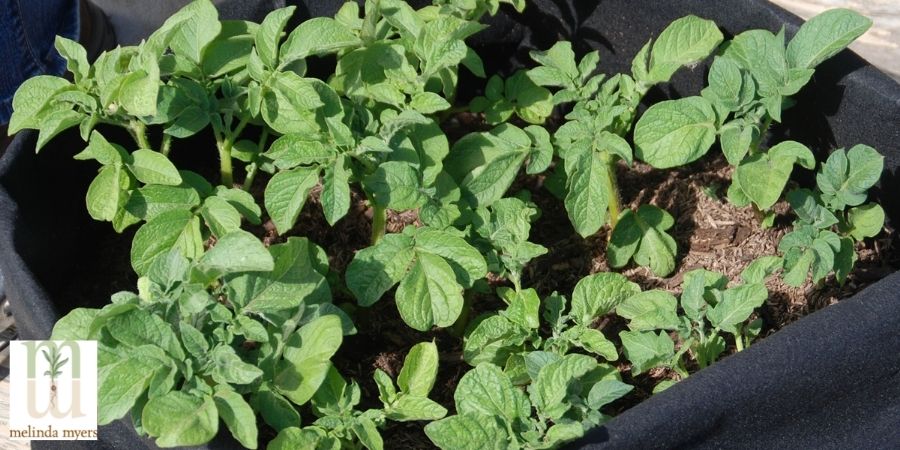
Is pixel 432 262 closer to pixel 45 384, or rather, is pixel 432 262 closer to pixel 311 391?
pixel 311 391

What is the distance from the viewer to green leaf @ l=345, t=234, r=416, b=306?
1.44m

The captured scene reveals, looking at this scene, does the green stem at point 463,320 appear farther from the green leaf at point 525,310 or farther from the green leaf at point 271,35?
the green leaf at point 271,35

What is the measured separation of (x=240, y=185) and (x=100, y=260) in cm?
25

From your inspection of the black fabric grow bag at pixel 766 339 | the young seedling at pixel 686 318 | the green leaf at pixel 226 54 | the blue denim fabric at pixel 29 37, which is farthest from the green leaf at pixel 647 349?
the blue denim fabric at pixel 29 37

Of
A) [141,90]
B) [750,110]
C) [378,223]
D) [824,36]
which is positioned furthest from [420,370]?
[824,36]

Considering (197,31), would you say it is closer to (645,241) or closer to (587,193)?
(587,193)

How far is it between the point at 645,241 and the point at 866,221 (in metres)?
0.31

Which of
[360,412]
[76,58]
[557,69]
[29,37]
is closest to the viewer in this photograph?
[360,412]

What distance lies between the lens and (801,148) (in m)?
1.53

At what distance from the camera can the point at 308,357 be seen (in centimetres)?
128

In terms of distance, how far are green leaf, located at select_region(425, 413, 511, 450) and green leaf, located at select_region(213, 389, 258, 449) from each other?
0.19 meters

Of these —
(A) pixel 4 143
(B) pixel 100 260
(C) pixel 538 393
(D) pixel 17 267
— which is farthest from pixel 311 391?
(A) pixel 4 143

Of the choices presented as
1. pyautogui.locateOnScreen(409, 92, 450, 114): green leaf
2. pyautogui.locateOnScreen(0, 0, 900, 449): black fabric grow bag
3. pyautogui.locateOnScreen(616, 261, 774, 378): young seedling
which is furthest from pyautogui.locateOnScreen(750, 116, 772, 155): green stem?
pyautogui.locateOnScreen(409, 92, 450, 114): green leaf

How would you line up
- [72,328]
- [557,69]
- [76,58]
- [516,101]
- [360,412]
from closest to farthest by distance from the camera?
[72,328]
[360,412]
[76,58]
[557,69]
[516,101]
